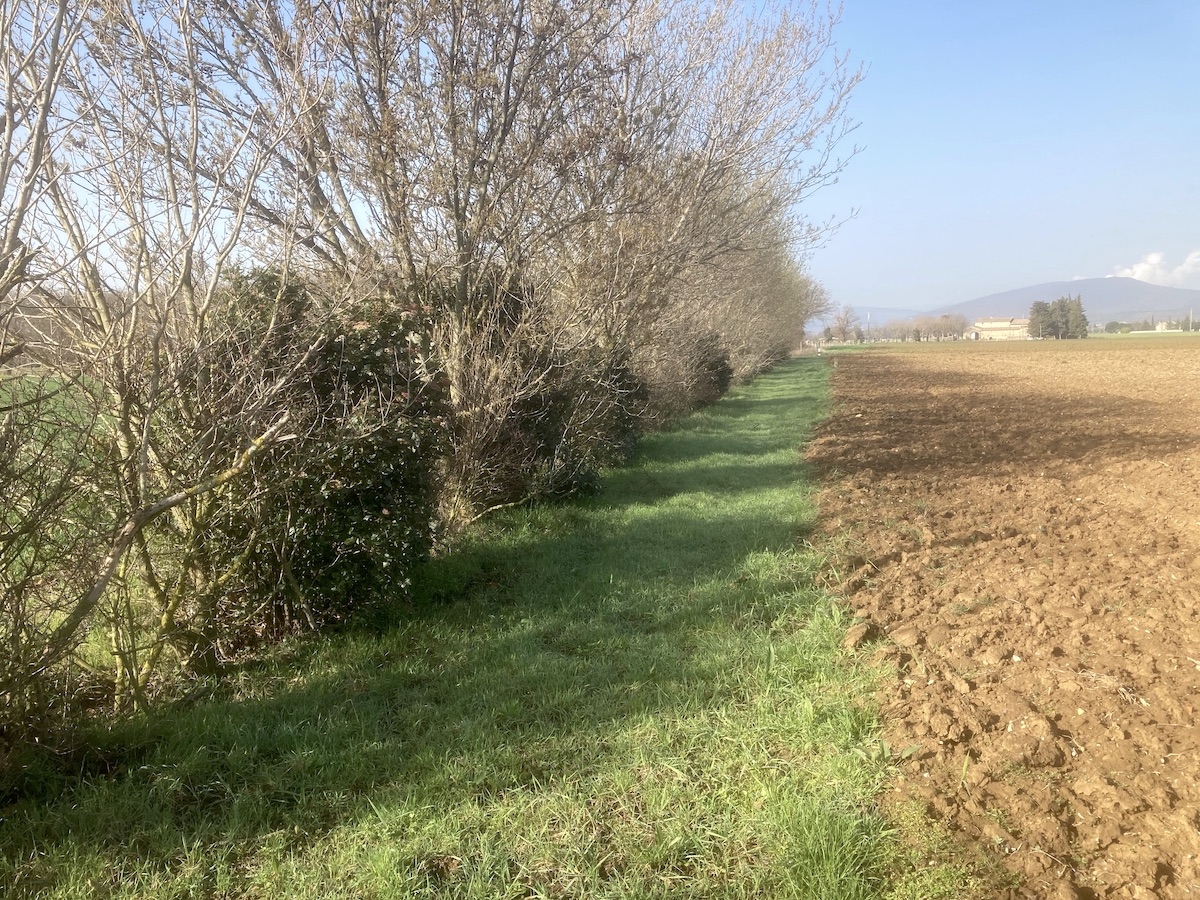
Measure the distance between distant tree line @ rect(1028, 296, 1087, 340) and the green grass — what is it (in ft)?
410

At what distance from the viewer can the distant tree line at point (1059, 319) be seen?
105 metres

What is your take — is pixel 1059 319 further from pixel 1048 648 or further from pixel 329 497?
pixel 329 497

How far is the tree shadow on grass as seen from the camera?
120 inches

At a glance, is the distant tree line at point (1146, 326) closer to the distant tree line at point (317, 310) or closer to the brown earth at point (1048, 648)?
the brown earth at point (1048, 648)

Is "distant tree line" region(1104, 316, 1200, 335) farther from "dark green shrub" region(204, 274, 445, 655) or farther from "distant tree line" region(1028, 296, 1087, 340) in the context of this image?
"dark green shrub" region(204, 274, 445, 655)

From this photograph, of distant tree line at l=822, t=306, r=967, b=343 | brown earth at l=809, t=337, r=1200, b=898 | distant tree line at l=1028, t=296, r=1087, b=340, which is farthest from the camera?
distant tree line at l=822, t=306, r=967, b=343

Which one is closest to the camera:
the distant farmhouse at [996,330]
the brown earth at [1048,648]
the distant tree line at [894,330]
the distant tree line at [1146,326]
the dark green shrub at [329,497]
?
the brown earth at [1048,648]

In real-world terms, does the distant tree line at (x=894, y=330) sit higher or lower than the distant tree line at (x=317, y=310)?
higher

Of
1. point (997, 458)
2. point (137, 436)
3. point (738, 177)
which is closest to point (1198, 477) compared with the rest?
point (997, 458)

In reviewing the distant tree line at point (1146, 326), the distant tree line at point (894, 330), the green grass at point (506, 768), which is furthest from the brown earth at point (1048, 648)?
the distant tree line at point (1146, 326)

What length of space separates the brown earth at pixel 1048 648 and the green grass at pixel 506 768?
0.39 m

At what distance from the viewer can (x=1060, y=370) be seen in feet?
113

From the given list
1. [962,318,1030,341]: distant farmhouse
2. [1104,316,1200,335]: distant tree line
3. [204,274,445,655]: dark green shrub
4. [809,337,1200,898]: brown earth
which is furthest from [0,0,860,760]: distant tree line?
[962,318,1030,341]: distant farmhouse

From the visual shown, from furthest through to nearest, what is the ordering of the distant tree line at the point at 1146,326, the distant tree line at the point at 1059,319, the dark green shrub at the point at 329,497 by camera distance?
the distant tree line at the point at 1146,326
the distant tree line at the point at 1059,319
the dark green shrub at the point at 329,497
